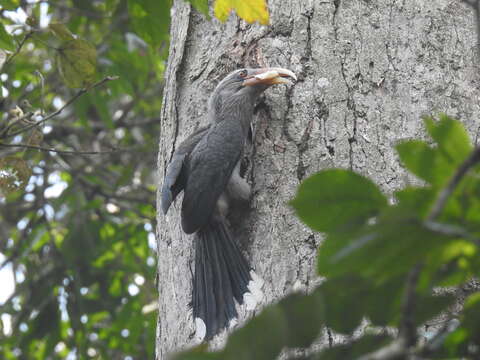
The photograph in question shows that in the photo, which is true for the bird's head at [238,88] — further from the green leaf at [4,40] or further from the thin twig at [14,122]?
the green leaf at [4,40]

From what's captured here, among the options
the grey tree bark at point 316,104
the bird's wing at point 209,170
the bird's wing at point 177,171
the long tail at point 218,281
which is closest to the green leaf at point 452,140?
the grey tree bark at point 316,104

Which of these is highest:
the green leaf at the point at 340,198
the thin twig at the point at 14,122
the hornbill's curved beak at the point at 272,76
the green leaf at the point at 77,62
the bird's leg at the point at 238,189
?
the green leaf at the point at 77,62

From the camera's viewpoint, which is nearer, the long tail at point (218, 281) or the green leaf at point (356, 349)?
the green leaf at point (356, 349)

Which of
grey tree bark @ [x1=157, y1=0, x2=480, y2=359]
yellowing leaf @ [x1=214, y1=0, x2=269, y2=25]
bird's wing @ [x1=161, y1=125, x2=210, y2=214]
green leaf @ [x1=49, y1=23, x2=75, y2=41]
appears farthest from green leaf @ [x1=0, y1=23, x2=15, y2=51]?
yellowing leaf @ [x1=214, y1=0, x2=269, y2=25]

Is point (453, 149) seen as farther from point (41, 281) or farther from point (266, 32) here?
point (41, 281)

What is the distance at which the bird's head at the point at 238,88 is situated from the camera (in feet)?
10.4

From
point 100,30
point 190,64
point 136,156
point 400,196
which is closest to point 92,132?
point 136,156

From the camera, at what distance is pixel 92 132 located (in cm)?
682

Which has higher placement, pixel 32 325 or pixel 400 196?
pixel 32 325

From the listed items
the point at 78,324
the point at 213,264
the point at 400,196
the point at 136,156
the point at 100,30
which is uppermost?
the point at 100,30

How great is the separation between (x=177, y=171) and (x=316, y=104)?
2.38 feet

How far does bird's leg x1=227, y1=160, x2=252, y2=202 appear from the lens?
2.82 metres

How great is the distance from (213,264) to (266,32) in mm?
1177

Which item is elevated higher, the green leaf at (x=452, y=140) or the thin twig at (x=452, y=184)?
the green leaf at (x=452, y=140)
